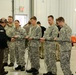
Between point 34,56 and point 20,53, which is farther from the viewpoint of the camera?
point 20,53

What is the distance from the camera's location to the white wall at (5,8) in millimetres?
15023

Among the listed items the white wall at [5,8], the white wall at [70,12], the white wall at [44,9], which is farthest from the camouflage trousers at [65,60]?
the white wall at [70,12]

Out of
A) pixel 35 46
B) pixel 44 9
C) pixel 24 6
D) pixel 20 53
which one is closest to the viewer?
Result: pixel 35 46

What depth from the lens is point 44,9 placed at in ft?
55.4

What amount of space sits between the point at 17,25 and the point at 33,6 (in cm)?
894

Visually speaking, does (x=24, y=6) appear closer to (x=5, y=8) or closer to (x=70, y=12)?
(x=5, y=8)

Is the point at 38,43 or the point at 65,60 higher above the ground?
the point at 38,43

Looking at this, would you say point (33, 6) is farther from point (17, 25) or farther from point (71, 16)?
point (17, 25)

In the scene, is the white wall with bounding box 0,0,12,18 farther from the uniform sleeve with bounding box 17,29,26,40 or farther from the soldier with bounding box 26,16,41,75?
the soldier with bounding box 26,16,41,75

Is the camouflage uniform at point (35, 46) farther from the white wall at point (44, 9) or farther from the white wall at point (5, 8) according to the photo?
the white wall at point (44, 9)

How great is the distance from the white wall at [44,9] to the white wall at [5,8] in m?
2.01

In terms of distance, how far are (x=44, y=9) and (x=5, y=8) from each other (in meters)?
3.12

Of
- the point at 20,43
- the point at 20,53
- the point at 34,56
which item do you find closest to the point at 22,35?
the point at 20,43

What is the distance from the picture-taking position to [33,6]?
53.7 feet
